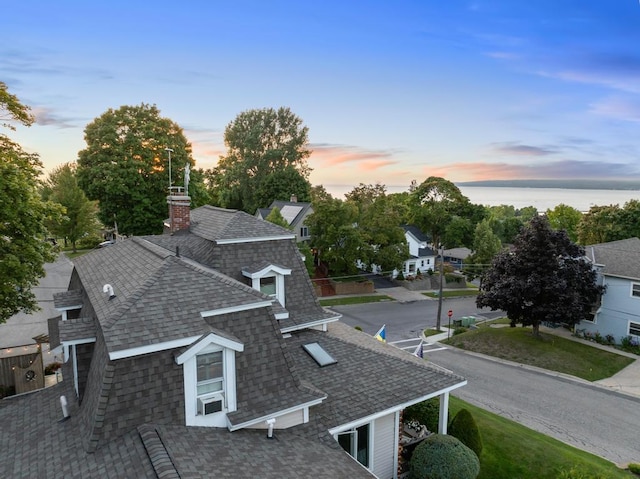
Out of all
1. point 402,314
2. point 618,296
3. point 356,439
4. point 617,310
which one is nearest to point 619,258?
point 618,296

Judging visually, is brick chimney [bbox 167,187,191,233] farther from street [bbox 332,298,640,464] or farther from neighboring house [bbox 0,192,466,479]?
street [bbox 332,298,640,464]

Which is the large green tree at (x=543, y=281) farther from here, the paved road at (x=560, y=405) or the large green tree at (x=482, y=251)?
the large green tree at (x=482, y=251)

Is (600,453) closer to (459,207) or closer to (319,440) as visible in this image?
(319,440)

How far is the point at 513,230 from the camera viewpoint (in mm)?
88312

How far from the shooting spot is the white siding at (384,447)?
41.0 feet

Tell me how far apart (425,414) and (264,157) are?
185ft

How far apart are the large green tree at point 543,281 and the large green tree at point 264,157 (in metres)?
42.0

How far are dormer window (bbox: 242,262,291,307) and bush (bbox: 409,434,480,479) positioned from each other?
6.77m

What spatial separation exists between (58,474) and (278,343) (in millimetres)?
5313

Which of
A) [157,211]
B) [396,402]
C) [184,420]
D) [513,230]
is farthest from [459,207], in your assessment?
[184,420]

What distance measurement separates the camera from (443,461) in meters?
11.9

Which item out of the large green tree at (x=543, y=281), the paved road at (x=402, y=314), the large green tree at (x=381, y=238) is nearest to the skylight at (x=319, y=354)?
the paved road at (x=402, y=314)

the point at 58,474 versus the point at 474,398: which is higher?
the point at 58,474

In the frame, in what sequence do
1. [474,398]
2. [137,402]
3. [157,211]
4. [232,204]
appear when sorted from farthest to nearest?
1. [232,204]
2. [157,211]
3. [474,398]
4. [137,402]
